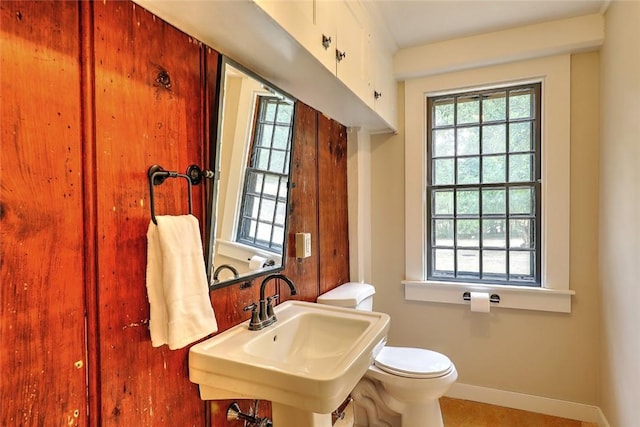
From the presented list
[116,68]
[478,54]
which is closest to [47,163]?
[116,68]

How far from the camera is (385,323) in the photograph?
1.33 metres

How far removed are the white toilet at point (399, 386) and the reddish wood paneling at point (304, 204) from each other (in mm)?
180

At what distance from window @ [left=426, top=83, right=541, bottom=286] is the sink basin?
122 centimetres

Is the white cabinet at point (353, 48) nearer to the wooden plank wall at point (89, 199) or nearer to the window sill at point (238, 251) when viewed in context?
the wooden plank wall at point (89, 199)

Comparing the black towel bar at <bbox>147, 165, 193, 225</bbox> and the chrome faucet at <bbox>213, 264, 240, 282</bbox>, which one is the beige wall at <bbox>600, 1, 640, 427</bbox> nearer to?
the chrome faucet at <bbox>213, 264, 240, 282</bbox>

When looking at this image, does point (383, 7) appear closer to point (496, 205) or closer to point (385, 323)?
point (496, 205)

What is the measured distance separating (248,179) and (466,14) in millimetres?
1596

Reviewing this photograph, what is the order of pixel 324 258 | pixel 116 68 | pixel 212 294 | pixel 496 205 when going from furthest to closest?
pixel 496 205 → pixel 324 258 → pixel 212 294 → pixel 116 68

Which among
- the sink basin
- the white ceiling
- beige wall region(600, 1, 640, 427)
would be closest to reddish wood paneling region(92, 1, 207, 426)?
the sink basin

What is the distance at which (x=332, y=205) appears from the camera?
214cm

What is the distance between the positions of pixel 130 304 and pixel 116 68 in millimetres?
633

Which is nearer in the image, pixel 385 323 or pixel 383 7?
pixel 385 323

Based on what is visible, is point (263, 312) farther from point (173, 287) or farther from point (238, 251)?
point (173, 287)

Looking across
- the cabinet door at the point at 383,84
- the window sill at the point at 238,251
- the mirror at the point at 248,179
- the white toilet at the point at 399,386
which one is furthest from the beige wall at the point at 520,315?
the window sill at the point at 238,251
